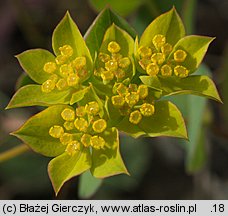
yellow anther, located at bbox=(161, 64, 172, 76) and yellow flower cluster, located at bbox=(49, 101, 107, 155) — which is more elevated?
yellow anther, located at bbox=(161, 64, 172, 76)

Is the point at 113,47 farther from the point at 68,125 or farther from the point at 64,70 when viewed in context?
the point at 68,125

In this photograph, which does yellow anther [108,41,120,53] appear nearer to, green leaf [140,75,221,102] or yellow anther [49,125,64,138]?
green leaf [140,75,221,102]

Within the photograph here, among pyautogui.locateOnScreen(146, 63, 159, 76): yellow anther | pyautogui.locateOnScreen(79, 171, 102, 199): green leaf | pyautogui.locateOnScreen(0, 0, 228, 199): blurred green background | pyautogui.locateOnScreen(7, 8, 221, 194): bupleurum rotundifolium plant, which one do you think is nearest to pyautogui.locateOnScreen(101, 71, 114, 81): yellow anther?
pyautogui.locateOnScreen(7, 8, 221, 194): bupleurum rotundifolium plant

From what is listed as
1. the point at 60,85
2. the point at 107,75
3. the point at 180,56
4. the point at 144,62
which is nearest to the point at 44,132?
the point at 60,85

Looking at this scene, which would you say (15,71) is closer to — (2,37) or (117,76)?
(2,37)

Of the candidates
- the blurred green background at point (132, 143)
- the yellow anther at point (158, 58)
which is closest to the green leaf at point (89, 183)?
the yellow anther at point (158, 58)

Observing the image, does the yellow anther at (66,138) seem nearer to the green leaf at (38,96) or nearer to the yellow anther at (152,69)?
the green leaf at (38,96)

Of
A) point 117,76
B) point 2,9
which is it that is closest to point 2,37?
point 2,9
